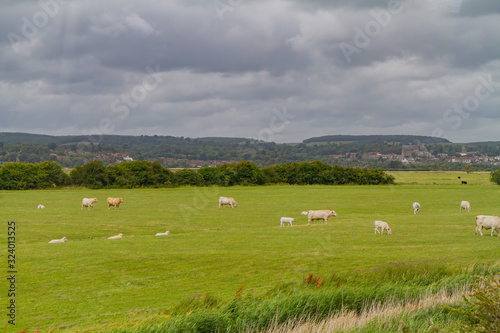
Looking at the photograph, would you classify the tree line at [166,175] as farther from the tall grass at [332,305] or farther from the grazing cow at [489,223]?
the tall grass at [332,305]

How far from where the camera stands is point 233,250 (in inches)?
842

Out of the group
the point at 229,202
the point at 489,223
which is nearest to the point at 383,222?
the point at 489,223

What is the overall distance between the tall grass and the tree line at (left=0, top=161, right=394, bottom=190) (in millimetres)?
70288

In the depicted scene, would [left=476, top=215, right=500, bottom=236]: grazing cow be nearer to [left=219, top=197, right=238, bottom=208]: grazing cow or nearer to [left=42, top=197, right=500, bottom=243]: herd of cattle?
[left=42, top=197, right=500, bottom=243]: herd of cattle

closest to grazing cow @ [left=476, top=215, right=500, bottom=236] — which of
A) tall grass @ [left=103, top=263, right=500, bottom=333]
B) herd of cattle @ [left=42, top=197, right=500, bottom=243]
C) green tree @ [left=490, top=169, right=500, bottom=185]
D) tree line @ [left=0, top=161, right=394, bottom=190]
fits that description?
herd of cattle @ [left=42, top=197, right=500, bottom=243]

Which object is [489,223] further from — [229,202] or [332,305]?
[229,202]

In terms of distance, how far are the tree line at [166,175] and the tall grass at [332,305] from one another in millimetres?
70288

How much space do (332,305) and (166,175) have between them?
241ft

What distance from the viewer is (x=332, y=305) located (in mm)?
13367

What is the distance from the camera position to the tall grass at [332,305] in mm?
11375

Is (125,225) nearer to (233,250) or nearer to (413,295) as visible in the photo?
(233,250)

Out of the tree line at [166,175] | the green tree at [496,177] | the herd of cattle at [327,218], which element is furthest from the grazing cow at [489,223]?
the green tree at [496,177]

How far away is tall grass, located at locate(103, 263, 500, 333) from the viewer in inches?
448

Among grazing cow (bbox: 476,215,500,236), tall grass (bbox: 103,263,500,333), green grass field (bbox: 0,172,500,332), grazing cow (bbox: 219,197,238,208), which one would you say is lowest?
grazing cow (bbox: 219,197,238,208)
